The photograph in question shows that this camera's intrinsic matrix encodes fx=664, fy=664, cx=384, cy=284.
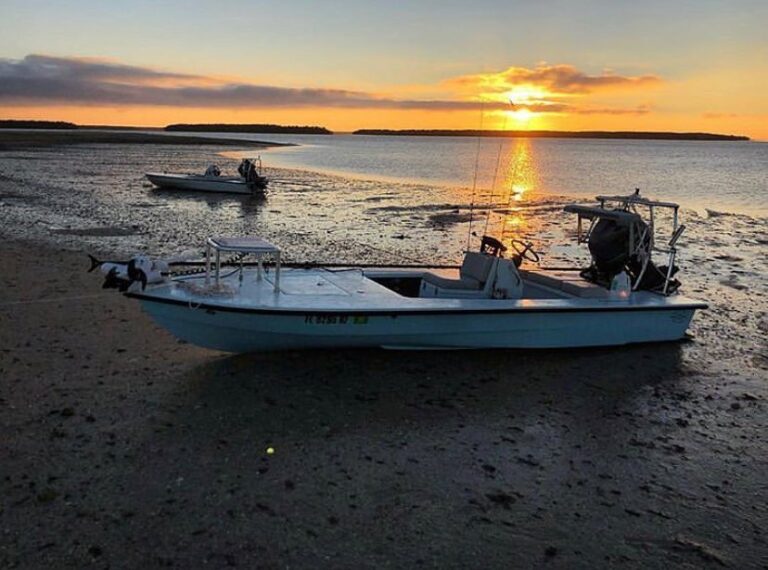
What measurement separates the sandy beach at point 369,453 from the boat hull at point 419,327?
0.27 metres

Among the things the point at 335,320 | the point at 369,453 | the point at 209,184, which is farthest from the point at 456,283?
the point at 209,184

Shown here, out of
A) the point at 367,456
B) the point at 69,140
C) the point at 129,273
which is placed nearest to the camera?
the point at 367,456

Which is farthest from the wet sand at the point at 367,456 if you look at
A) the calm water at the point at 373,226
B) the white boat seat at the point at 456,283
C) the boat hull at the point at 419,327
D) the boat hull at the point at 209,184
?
the boat hull at the point at 209,184

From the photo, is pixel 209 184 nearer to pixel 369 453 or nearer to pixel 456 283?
pixel 456 283

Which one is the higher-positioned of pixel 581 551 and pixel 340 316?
pixel 340 316

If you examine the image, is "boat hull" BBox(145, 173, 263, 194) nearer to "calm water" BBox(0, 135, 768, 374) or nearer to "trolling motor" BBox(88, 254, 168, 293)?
"calm water" BBox(0, 135, 768, 374)

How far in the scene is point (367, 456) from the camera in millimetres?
6445

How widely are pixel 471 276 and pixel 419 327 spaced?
5.60 feet

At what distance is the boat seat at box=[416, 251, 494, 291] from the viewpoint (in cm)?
984

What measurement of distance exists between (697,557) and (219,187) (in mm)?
29416

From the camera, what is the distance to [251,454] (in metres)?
6.31

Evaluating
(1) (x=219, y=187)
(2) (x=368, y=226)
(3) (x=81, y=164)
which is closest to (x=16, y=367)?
(2) (x=368, y=226)

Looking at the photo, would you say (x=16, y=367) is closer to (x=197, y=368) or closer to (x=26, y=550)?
(x=197, y=368)

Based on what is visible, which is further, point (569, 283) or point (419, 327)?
point (569, 283)
